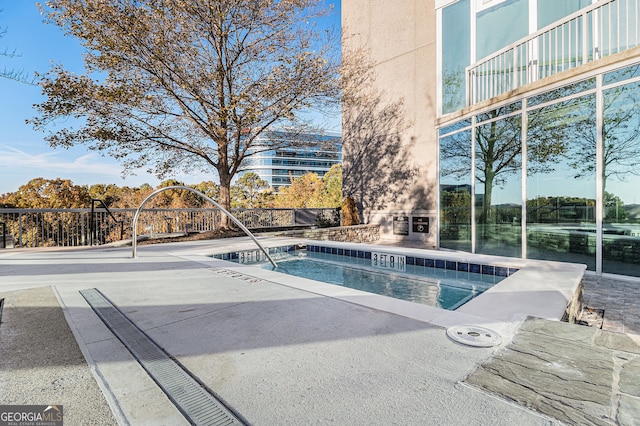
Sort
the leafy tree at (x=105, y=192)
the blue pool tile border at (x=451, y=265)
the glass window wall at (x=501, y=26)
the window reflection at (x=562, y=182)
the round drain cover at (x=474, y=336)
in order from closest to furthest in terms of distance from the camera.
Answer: the round drain cover at (x=474, y=336)
the blue pool tile border at (x=451, y=265)
the window reflection at (x=562, y=182)
the glass window wall at (x=501, y=26)
the leafy tree at (x=105, y=192)

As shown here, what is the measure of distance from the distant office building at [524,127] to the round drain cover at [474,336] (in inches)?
182

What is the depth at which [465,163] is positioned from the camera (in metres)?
7.96

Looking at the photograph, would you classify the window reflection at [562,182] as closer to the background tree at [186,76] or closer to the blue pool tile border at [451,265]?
the blue pool tile border at [451,265]

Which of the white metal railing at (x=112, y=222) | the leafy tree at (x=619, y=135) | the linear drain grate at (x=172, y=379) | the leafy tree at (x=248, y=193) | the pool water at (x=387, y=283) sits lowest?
the pool water at (x=387, y=283)

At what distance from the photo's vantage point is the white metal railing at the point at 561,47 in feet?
17.4

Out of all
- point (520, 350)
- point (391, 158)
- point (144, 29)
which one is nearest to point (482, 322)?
point (520, 350)

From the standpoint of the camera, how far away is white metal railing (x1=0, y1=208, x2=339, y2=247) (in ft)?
25.7

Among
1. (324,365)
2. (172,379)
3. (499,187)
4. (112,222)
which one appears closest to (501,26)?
(499,187)

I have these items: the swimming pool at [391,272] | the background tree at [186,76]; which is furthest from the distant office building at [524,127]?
the background tree at [186,76]

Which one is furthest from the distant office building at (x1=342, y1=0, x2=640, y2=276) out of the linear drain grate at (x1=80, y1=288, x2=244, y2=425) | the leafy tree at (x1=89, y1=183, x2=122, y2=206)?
Result: the leafy tree at (x1=89, y1=183, x2=122, y2=206)

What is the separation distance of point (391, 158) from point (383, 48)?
3.86 meters

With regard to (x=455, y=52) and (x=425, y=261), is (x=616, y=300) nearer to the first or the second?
(x=425, y=261)

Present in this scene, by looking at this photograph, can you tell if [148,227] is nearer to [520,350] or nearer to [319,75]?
[319,75]

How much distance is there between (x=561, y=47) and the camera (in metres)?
6.09
